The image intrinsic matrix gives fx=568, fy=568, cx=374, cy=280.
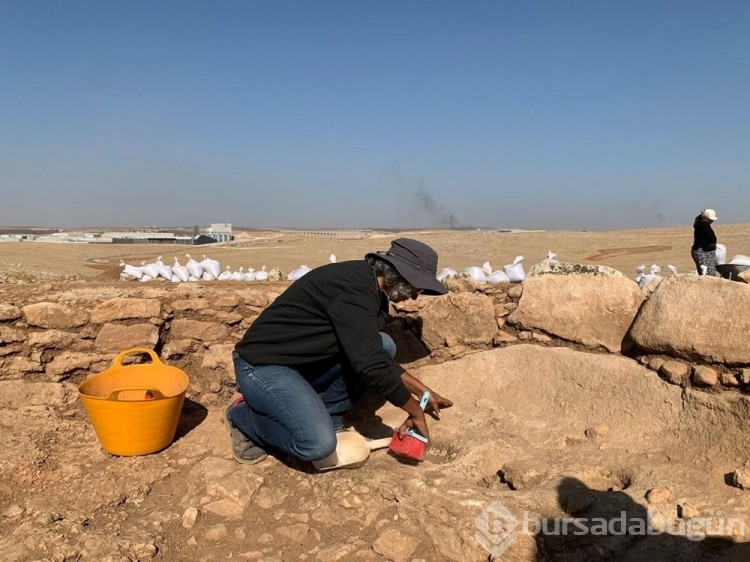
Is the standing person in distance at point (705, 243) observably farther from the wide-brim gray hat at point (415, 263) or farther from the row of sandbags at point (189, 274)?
the wide-brim gray hat at point (415, 263)

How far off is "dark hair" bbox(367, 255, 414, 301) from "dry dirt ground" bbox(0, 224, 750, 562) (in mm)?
888

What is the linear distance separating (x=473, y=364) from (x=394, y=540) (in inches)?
65.7

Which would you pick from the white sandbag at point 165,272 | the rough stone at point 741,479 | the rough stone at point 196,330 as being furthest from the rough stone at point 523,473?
the white sandbag at point 165,272

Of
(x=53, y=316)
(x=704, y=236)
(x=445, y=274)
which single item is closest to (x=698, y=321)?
(x=445, y=274)

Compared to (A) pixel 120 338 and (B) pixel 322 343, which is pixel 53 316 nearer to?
(A) pixel 120 338

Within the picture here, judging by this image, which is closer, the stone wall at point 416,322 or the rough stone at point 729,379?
the rough stone at point 729,379

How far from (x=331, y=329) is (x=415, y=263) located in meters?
0.52

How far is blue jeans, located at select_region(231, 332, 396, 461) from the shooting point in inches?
108

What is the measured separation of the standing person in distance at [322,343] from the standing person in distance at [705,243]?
5311mm

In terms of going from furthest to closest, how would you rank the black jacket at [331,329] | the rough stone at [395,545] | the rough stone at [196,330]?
the rough stone at [196,330] → the black jacket at [331,329] → the rough stone at [395,545]

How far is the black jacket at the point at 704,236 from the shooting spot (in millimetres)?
6734


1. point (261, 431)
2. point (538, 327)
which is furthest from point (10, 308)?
point (538, 327)

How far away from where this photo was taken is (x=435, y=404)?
132 inches

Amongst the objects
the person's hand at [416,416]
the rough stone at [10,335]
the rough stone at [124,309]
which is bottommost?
the person's hand at [416,416]
